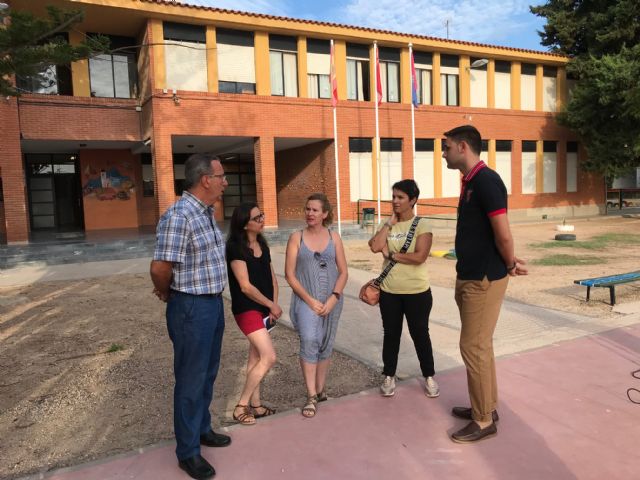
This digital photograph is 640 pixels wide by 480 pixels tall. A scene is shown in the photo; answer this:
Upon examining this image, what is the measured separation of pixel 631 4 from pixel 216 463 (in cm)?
2424

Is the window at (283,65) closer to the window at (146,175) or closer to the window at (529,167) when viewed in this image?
the window at (146,175)

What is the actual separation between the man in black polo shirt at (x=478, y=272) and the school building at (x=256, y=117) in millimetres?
13862

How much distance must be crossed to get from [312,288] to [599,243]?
1329 centimetres

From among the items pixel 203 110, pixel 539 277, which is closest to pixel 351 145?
pixel 203 110

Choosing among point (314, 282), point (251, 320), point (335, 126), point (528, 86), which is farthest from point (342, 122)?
point (251, 320)

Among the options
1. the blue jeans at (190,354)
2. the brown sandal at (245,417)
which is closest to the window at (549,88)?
the brown sandal at (245,417)

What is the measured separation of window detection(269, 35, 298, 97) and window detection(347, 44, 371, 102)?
2.18 meters

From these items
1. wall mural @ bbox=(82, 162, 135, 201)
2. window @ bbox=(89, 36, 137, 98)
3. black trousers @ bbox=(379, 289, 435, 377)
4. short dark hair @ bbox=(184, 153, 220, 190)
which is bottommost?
black trousers @ bbox=(379, 289, 435, 377)

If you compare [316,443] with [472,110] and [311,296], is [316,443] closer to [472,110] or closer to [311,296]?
[311,296]

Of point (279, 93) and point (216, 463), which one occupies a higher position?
point (279, 93)

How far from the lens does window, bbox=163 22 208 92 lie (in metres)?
16.0

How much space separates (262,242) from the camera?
367cm

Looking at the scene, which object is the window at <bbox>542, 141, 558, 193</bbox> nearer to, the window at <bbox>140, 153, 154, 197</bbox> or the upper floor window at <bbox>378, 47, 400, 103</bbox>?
the upper floor window at <bbox>378, 47, 400, 103</bbox>

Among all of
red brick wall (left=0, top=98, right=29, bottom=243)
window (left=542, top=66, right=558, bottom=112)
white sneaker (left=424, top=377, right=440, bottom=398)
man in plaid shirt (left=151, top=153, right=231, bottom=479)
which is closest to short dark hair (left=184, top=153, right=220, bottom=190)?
man in plaid shirt (left=151, top=153, right=231, bottom=479)
